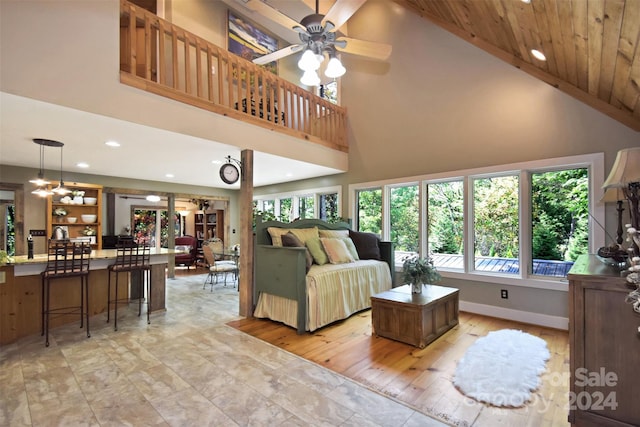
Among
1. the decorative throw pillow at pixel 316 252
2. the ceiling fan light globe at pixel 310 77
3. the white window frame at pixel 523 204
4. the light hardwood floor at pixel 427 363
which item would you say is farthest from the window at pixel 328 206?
the ceiling fan light globe at pixel 310 77

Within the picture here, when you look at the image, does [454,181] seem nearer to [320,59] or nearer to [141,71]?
[320,59]

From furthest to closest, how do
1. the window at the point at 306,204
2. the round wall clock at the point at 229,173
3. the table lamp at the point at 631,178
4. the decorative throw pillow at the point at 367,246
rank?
the window at the point at 306,204 → the decorative throw pillow at the point at 367,246 → the round wall clock at the point at 229,173 → the table lamp at the point at 631,178

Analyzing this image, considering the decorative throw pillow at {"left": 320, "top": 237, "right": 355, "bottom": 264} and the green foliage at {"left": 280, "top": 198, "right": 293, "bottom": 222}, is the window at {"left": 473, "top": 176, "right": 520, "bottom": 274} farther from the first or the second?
the green foliage at {"left": 280, "top": 198, "right": 293, "bottom": 222}

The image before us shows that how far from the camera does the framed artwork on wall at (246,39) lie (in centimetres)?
606

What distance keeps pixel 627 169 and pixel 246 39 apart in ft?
21.7

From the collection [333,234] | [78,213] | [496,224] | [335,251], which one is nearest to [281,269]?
[335,251]

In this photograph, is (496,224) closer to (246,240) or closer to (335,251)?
(335,251)

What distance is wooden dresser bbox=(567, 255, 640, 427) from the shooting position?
1.65 m

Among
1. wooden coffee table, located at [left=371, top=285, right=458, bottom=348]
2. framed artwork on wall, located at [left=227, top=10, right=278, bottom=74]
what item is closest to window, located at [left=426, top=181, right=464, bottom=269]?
wooden coffee table, located at [left=371, top=285, right=458, bottom=348]

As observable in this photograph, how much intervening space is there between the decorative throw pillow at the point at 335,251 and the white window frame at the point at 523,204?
52.8 inches

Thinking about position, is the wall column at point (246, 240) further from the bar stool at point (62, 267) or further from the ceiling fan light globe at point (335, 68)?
the bar stool at point (62, 267)

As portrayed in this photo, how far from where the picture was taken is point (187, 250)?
8898 mm

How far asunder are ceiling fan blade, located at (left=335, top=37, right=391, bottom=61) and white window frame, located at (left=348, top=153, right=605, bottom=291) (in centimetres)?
207

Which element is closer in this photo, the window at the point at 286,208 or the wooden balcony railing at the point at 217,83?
the wooden balcony railing at the point at 217,83
